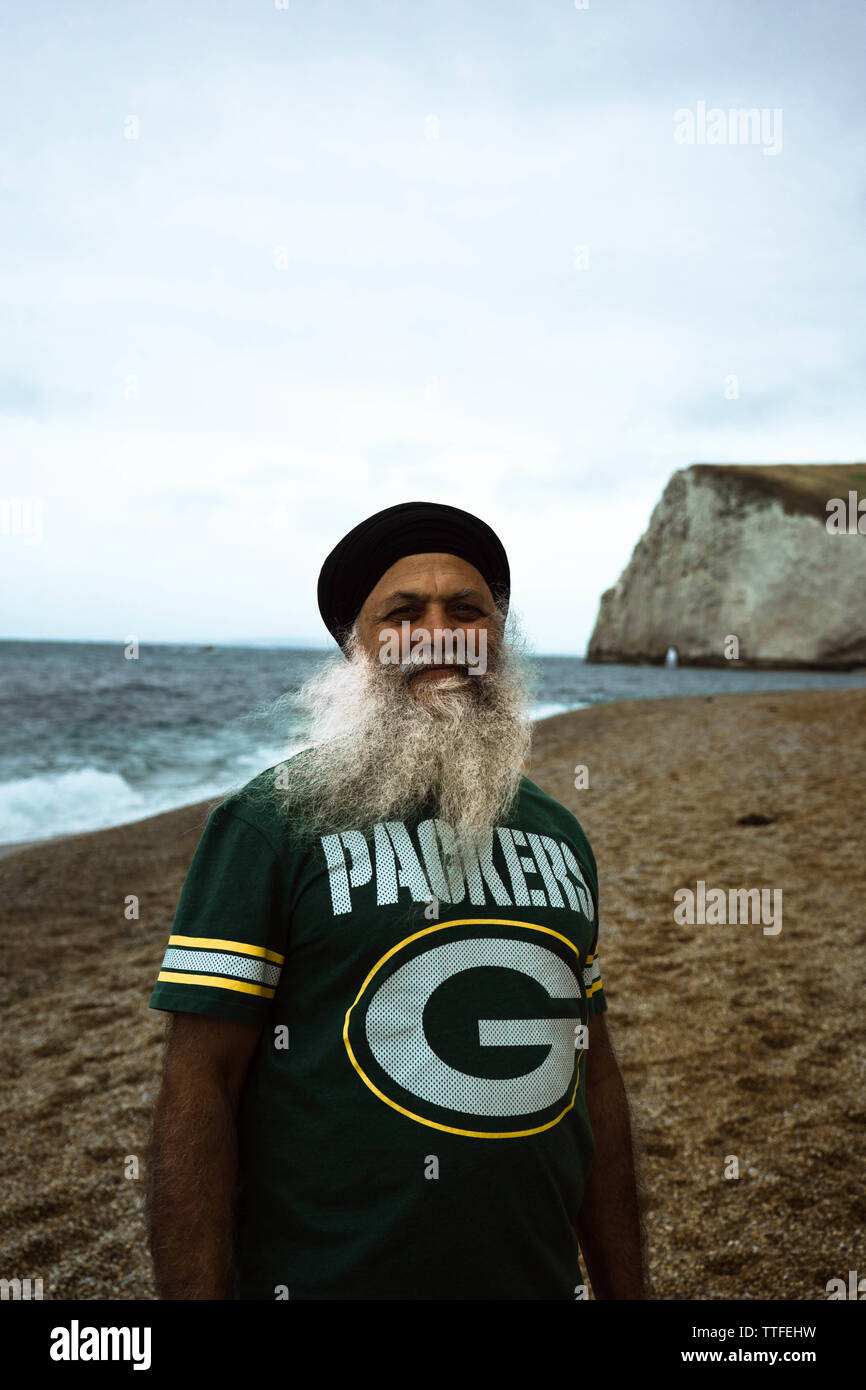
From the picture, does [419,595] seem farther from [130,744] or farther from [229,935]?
[130,744]

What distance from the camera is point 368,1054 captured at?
3.65 feet

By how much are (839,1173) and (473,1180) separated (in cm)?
240

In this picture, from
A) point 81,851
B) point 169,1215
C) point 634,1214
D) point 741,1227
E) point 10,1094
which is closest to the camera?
point 169,1215

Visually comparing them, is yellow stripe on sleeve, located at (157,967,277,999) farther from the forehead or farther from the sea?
the forehead

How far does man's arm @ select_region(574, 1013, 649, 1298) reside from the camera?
1424mm

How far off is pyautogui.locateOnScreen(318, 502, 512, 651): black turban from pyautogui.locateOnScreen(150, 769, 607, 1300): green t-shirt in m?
0.61

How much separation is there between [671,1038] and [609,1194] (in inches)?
106

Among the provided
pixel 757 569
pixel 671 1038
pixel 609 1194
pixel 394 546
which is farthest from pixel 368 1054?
pixel 757 569

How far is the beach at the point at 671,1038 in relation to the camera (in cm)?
263

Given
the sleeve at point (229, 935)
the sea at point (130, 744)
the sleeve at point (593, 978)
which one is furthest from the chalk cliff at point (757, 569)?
the sleeve at point (229, 935)

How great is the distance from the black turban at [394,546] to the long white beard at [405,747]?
0.10m

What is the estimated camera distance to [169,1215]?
1.06 meters
